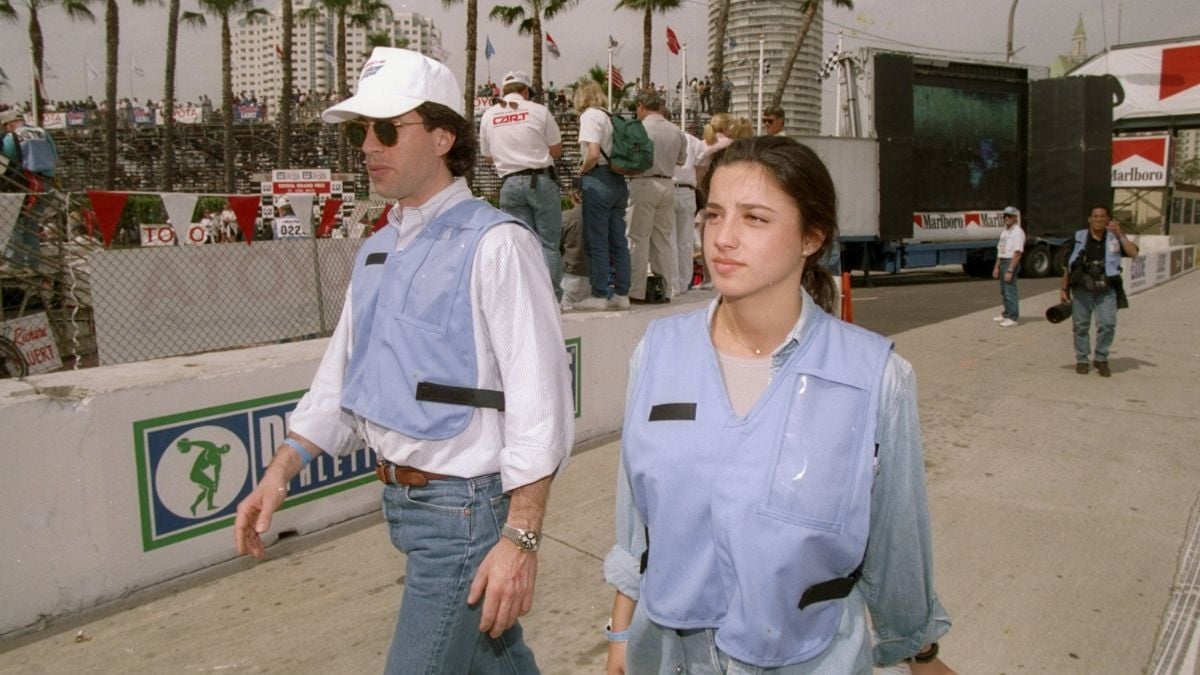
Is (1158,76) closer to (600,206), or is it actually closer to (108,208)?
(600,206)

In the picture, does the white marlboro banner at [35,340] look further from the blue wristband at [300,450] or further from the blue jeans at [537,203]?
the blue wristband at [300,450]

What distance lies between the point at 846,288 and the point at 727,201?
271 inches

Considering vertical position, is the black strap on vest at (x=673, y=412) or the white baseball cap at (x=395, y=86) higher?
the white baseball cap at (x=395, y=86)

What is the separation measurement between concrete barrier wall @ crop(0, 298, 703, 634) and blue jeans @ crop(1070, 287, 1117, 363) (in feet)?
25.9

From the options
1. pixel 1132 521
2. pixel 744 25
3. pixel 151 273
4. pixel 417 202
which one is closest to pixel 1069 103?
pixel 1132 521

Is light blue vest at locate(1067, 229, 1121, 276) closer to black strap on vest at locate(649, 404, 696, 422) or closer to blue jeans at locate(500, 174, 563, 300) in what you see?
blue jeans at locate(500, 174, 563, 300)

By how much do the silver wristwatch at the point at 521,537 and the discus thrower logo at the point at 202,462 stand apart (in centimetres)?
283

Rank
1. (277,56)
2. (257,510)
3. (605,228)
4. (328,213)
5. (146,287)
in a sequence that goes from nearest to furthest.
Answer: (257,510) → (605,228) → (146,287) → (328,213) → (277,56)

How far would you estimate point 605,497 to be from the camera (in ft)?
18.1

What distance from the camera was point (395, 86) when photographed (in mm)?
2230

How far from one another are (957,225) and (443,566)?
19.8 meters

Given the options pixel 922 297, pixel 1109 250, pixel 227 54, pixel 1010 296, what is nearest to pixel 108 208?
pixel 1109 250

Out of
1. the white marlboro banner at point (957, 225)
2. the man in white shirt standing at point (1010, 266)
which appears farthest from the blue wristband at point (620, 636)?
the white marlboro banner at point (957, 225)

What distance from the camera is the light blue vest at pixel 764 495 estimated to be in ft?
5.05
